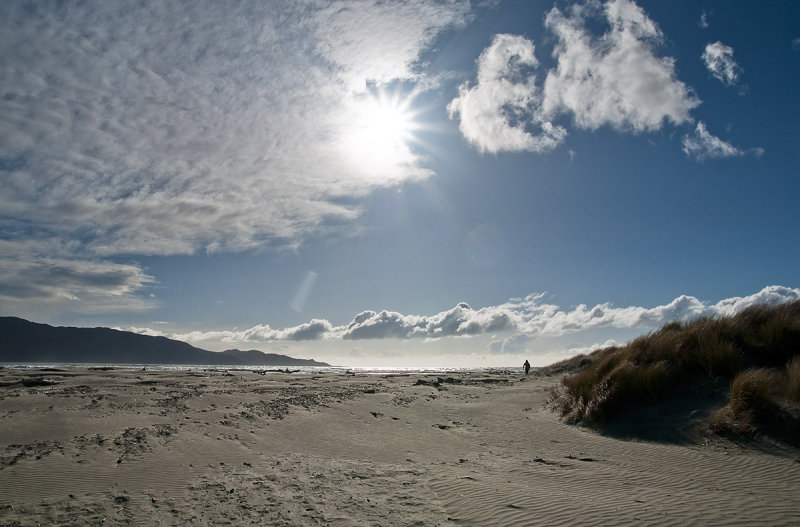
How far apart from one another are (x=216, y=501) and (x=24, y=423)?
704cm

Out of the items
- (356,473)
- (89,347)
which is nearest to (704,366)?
(356,473)

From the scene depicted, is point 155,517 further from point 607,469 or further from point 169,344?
point 169,344

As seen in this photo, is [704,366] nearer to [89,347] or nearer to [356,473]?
[356,473]

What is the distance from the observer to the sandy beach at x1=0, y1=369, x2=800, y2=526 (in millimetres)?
4758

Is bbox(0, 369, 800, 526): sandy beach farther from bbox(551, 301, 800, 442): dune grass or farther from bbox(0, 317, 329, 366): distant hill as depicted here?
bbox(0, 317, 329, 366): distant hill

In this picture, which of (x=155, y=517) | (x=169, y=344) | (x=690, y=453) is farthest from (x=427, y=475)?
(x=169, y=344)

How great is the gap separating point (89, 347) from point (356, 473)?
665 feet

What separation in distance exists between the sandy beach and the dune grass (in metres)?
1.23

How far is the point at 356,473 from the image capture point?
264 inches

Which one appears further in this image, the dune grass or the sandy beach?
the dune grass

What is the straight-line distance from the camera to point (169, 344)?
17650 cm

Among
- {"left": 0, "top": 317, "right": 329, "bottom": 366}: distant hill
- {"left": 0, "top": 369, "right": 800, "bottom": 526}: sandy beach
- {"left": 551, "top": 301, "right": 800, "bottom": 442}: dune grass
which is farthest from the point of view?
{"left": 0, "top": 317, "right": 329, "bottom": 366}: distant hill

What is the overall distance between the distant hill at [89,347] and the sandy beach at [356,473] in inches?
6191

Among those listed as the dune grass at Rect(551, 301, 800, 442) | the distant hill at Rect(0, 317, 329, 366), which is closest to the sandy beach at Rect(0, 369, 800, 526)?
the dune grass at Rect(551, 301, 800, 442)
